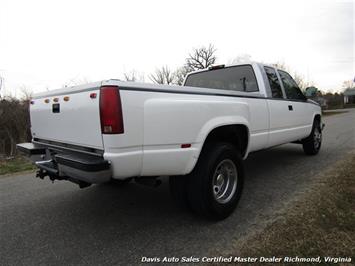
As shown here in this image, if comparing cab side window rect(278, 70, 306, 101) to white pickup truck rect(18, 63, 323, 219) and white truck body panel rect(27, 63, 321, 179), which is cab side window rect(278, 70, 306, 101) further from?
white truck body panel rect(27, 63, 321, 179)

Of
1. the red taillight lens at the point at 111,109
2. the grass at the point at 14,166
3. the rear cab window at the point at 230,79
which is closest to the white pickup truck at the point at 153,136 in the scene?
A: the red taillight lens at the point at 111,109

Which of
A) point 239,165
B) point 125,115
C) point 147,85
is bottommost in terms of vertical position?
point 239,165

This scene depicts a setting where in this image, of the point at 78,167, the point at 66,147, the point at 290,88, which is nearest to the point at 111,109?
the point at 78,167

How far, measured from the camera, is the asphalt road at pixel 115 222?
249 cm

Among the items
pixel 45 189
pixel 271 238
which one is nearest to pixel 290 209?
pixel 271 238

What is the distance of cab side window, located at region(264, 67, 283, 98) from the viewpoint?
14.6 ft

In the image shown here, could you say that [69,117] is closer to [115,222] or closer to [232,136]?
[115,222]

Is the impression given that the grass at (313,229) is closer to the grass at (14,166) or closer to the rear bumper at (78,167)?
the rear bumper at (78,167)

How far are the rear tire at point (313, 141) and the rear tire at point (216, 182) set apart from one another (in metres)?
3.67

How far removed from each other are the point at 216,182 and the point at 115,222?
132 centimetres

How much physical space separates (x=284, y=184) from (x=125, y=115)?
10.3ft

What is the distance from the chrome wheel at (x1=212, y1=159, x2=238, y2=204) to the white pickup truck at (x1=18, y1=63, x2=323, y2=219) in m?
0.01

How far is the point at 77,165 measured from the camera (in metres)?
2.33

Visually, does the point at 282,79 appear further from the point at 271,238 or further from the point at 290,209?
the point at 271,238
